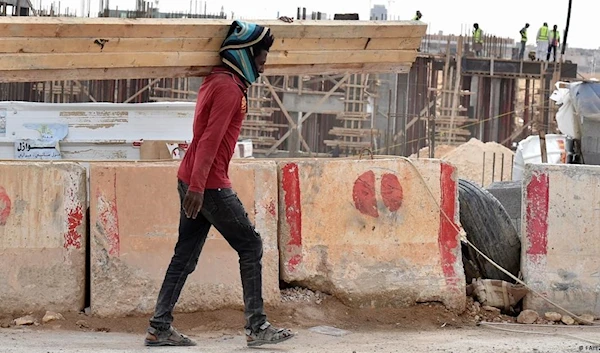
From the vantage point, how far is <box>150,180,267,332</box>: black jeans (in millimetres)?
6008

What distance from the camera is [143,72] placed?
6555 mm

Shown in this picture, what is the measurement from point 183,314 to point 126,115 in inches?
346

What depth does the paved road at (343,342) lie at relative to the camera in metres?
6.11

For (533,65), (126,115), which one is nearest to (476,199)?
(126,115)

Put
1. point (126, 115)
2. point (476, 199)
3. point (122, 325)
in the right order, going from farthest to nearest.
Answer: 1. point (126, 115)
2. point (476, 199)
3. point (122, 325)

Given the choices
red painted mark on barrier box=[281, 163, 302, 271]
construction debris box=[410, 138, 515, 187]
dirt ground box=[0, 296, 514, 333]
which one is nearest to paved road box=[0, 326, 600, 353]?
dirt ground box=[0, 296, 514, 333]

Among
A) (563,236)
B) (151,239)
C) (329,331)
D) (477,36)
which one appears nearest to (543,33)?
(477,36)

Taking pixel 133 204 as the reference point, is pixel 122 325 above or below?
below

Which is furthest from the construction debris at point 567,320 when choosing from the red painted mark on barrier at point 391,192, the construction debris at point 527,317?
the red painted mark on barrier at point 391,192

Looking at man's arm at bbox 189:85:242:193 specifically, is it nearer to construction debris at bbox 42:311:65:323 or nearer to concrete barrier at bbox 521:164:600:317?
construction debris at bbox 42:311:65:323

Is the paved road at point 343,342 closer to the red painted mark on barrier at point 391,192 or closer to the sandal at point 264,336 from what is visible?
the sandal at point 264,336

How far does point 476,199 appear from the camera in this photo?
7836 millimetres

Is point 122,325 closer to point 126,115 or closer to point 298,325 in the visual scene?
point 298,325

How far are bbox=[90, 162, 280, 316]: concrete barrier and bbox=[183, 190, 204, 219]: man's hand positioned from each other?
3.53 feet
